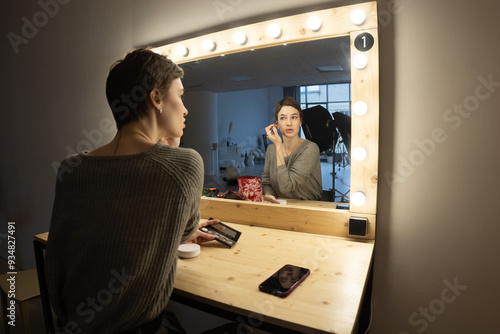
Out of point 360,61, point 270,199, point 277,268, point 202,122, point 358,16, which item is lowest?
point 277,268

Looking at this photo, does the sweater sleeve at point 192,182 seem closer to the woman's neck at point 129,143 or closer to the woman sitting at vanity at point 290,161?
the woman's neck at point 129,143

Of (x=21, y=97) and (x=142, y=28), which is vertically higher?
(x=142, y=28)

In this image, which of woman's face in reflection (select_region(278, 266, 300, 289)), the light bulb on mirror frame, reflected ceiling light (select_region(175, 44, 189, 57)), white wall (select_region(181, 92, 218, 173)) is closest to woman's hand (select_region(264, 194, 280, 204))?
white wall (select_region(181, 92, 218, 173))

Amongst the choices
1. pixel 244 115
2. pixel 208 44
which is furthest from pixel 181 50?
pixel 244 115

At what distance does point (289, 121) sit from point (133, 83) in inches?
24.8

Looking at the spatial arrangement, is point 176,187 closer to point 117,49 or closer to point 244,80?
point 244,80

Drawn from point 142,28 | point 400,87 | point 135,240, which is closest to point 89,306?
point 135,240

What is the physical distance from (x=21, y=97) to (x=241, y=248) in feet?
7.24

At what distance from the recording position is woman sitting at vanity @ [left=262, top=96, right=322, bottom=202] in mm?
1193

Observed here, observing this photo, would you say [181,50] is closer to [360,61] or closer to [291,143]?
[291,143]

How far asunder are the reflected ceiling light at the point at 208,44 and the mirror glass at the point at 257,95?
48mm

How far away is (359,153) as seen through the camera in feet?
3.49

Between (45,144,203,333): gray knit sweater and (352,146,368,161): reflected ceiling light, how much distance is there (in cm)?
62

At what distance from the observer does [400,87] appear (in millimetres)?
999
